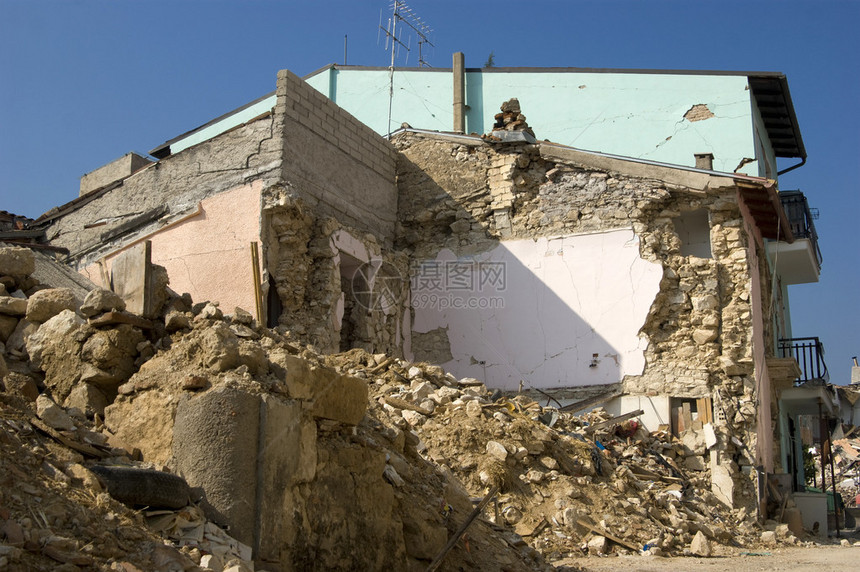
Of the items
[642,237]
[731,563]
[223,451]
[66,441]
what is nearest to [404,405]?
[731,563]

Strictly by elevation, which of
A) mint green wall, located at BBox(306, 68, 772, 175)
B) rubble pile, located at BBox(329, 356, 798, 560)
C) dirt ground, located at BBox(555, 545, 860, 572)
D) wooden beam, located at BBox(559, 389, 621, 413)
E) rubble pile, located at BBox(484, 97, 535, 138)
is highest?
mint green wall, located at BBox(306, 68, 772, 175)

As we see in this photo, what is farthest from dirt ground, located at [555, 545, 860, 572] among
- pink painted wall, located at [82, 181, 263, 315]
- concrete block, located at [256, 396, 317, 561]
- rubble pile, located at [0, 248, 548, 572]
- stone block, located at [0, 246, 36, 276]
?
pink painted wall, located at [82, 181, 263, 315]

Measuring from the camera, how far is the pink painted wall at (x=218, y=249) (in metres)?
11.2

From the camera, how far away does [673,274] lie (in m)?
12.2

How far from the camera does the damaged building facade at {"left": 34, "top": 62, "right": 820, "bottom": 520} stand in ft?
37.7

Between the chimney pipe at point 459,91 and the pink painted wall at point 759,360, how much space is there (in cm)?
729

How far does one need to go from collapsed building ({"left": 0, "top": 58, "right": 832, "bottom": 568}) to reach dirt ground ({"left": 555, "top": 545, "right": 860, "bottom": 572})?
2.54 m

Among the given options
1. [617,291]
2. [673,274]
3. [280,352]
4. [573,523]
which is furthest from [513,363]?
[280,352]

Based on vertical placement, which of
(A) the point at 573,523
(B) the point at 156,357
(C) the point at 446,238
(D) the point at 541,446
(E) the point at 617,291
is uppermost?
(C) the point at 446,238

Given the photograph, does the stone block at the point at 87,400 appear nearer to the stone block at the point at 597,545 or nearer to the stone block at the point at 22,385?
the stone block at the point at 22,385

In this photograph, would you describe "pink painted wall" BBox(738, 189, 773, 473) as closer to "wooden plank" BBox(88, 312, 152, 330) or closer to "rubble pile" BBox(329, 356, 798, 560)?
"rubble pile" BBox(329, 356, 798, 560)

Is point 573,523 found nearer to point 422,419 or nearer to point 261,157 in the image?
point 422,419

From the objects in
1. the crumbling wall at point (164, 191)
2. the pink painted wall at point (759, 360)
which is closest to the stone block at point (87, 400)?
the crumbling wall at point (164, 191)

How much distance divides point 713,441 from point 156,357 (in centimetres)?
805
